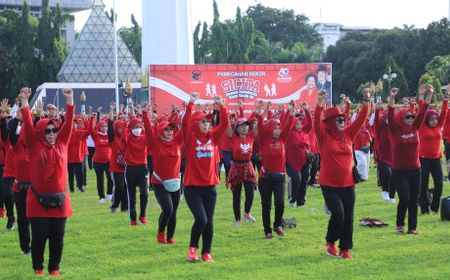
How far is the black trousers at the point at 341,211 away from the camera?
8719 mm

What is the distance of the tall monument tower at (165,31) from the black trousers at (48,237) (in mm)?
32301

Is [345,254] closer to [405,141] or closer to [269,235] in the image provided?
[269,235]

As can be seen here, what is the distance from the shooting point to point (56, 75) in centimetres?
6269

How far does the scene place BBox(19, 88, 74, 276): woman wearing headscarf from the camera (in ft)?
25.5

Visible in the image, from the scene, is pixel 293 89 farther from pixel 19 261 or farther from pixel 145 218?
pixel 19 261

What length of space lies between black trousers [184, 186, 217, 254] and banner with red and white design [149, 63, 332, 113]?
1938 cm

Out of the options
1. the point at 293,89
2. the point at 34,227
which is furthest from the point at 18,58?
the point at 34,227

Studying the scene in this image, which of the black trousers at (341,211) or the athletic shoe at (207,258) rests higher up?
the black trousers at (341,211)

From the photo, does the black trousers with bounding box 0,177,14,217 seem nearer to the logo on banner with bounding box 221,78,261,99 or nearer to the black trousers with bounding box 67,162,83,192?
the black trousers with bounding box 67,162,83,192

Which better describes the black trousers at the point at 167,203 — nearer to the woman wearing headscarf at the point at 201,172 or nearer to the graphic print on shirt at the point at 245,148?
the woman wearing headscarf at the point at 201,172

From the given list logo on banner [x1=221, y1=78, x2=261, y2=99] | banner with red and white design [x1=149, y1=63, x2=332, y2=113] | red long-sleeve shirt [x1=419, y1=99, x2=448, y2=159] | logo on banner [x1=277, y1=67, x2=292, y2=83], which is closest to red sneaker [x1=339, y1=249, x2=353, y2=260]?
red long-sleeve shirt [x1=419, y1=99, x2=448, y2=159]

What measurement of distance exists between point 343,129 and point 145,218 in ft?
15.3

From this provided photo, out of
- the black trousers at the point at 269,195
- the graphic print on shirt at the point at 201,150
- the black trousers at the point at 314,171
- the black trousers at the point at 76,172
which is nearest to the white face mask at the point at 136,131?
the black trousers at the point at 269,195

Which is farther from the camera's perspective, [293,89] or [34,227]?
[293,89]
